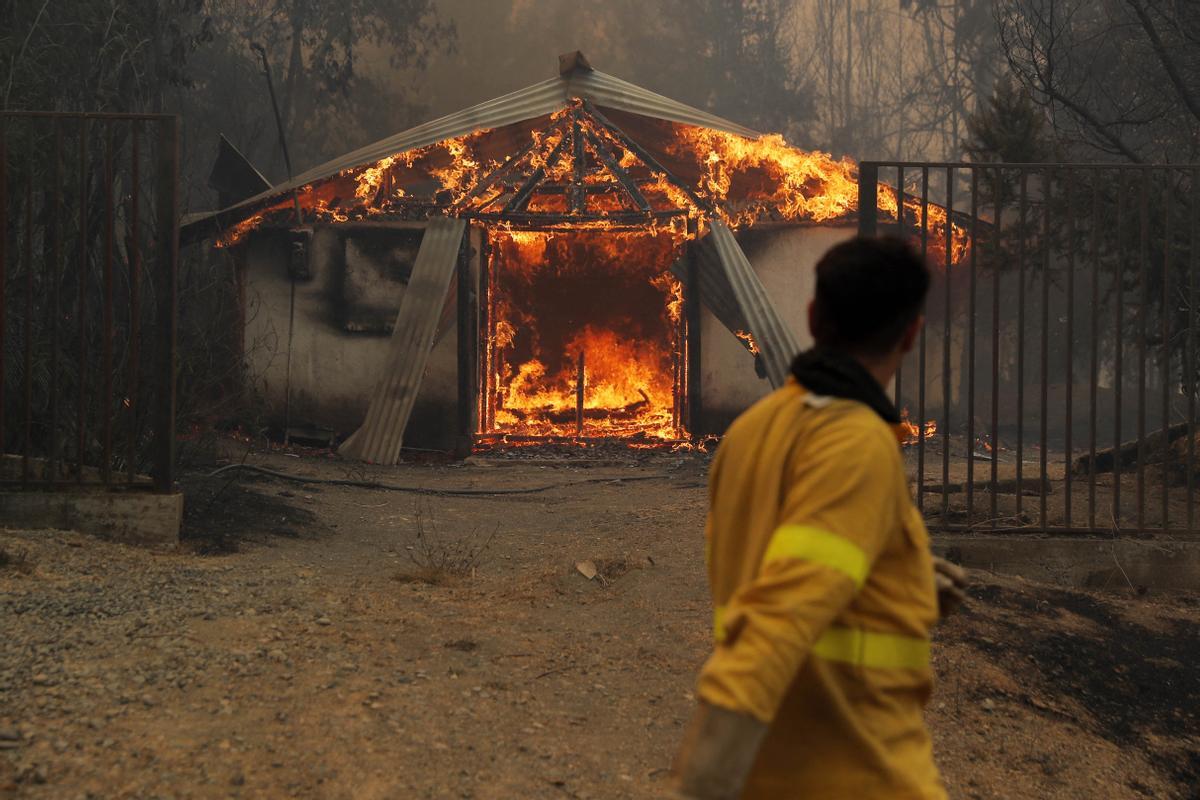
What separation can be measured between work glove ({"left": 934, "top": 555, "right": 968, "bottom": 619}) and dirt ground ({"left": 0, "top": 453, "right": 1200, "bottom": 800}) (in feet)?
7.49

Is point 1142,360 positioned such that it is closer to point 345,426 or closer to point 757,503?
point 757,503

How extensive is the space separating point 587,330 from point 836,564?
17617mm

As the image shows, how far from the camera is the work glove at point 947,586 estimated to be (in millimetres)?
2252

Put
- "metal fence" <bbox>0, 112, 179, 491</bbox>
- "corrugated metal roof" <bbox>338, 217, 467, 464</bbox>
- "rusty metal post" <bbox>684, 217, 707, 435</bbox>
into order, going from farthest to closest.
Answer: "rusty metal post" <bbox>684, 217, 707, 435</bbox>
"corrugated metal roof" <bbox>338, 217, 467, 464</bbox>
"metal fence" <bbox>0, 112, 179, 491</bbox>

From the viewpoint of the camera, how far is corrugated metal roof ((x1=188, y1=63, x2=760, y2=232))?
51.9 feet

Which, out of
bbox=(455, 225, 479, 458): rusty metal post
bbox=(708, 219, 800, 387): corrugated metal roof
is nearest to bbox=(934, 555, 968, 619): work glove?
bbox=(708, 219, 800, 387): corrugated metal roof

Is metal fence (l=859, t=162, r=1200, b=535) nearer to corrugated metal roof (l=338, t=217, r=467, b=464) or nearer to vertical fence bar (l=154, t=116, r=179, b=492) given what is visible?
vertical fence bar (l=154, t=116, r=179, b=492)

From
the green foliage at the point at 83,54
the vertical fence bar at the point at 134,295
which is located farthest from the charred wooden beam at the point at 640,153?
the vertical fence bar at the point at 134,295

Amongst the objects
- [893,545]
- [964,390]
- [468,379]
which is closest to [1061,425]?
[964,390]

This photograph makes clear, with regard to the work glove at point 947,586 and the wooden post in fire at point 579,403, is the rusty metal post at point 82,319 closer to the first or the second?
the work glove at point 947,586

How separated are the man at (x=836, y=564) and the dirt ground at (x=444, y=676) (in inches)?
92.7

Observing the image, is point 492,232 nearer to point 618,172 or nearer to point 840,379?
point 618,172

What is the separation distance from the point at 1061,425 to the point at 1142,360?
1585cm

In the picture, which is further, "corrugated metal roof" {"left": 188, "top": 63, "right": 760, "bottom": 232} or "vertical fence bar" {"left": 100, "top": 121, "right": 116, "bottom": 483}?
"corrugated metal roof" {"left": 188, "top": 63, "right": 760, "bottom": 232}
